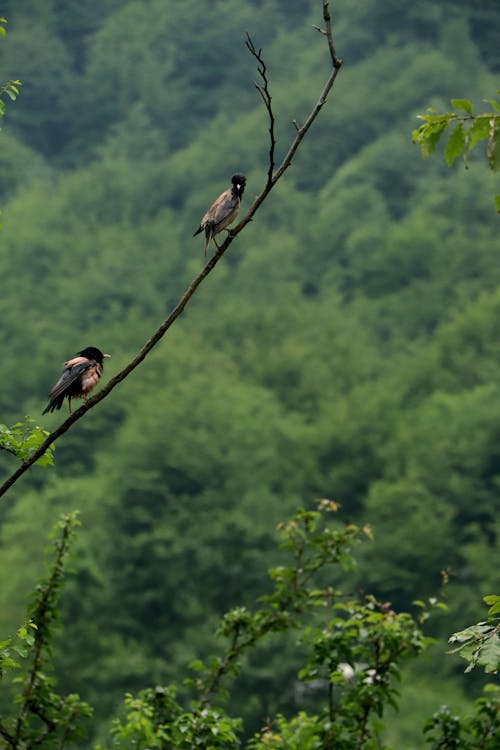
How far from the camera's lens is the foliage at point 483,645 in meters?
3.78

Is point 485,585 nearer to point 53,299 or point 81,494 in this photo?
point 81,494

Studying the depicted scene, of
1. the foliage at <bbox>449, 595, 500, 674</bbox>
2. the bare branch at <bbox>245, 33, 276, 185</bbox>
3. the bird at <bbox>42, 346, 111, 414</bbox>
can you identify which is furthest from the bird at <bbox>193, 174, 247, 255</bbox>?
the foliage at <bbox>449, 595, 500, 674</bbox>

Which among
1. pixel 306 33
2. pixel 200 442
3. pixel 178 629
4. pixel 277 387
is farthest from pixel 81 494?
pixel 306 33

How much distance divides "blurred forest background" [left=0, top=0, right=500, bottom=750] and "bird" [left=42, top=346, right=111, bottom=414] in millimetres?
32105

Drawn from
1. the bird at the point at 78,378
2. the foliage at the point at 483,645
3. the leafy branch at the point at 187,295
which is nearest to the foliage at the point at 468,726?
the bird at the point at 78,378

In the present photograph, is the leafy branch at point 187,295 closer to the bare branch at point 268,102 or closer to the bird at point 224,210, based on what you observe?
the bare branch at point 268,102

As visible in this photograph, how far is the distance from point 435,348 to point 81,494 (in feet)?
88.0

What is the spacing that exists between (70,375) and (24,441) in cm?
84

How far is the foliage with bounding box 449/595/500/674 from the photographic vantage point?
378cm

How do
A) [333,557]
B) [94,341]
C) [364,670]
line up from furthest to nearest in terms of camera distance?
[94,341] < [333,557] < [364,670]

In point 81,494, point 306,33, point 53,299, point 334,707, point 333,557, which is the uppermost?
point 306,33

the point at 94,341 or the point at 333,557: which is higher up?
the point at 94,341

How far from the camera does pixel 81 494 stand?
65.9m

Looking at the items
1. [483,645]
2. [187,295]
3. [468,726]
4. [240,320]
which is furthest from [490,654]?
[240,320]
